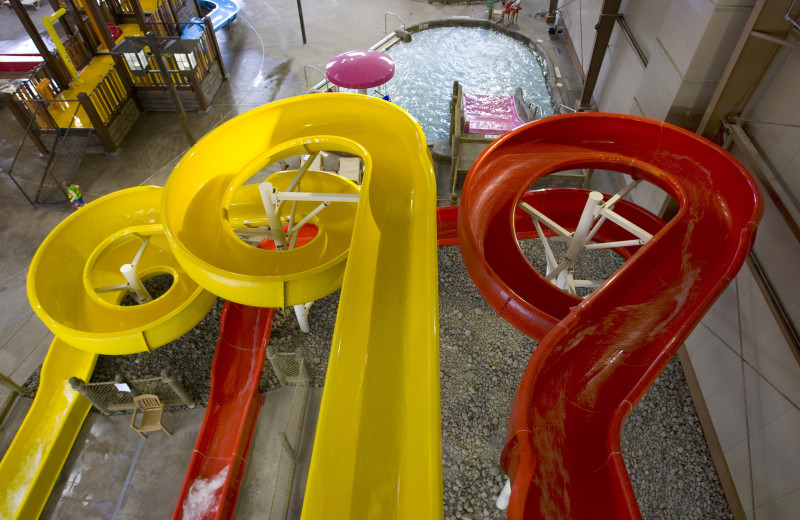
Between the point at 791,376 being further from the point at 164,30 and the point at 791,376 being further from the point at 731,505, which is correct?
the point at 164,30

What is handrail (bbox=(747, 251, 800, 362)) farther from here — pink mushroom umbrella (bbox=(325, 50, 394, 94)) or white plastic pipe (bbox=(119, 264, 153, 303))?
white plastic pipe (bbox=(119, 264, 153, 303))

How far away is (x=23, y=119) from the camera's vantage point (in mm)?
8844

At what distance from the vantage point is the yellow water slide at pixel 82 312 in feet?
17.7

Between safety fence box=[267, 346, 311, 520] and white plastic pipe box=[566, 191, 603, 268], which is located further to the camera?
safety fence box=[267, 346, 311, 520]

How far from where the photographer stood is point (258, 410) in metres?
6.11

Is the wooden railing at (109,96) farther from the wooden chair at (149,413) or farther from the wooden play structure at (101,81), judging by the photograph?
the wooden chair at (149,413)

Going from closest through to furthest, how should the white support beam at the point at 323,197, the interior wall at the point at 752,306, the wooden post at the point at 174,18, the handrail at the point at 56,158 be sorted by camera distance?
the interior wall at the point at 752,306 < the white support beam at the point at 323,197 < the handrail at the point at 56,158 < the wooden post at the point at 174,18

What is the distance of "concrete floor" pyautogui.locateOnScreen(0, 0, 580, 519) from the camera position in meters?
5.60

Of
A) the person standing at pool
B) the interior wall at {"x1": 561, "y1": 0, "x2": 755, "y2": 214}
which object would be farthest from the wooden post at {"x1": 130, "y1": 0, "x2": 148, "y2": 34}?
the interior wall at {"x1": 561, "y1": 0, "x2": 755, "y2": 214}

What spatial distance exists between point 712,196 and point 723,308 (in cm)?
178

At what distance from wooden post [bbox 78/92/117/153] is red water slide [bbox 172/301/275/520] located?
5437 mm

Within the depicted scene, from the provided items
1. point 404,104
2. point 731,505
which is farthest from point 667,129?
point 404,104

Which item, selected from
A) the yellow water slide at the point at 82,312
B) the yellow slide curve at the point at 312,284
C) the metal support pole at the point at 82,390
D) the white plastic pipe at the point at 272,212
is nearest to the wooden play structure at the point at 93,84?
the yellow water slide at the point at 82,312

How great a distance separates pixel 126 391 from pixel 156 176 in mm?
4876
